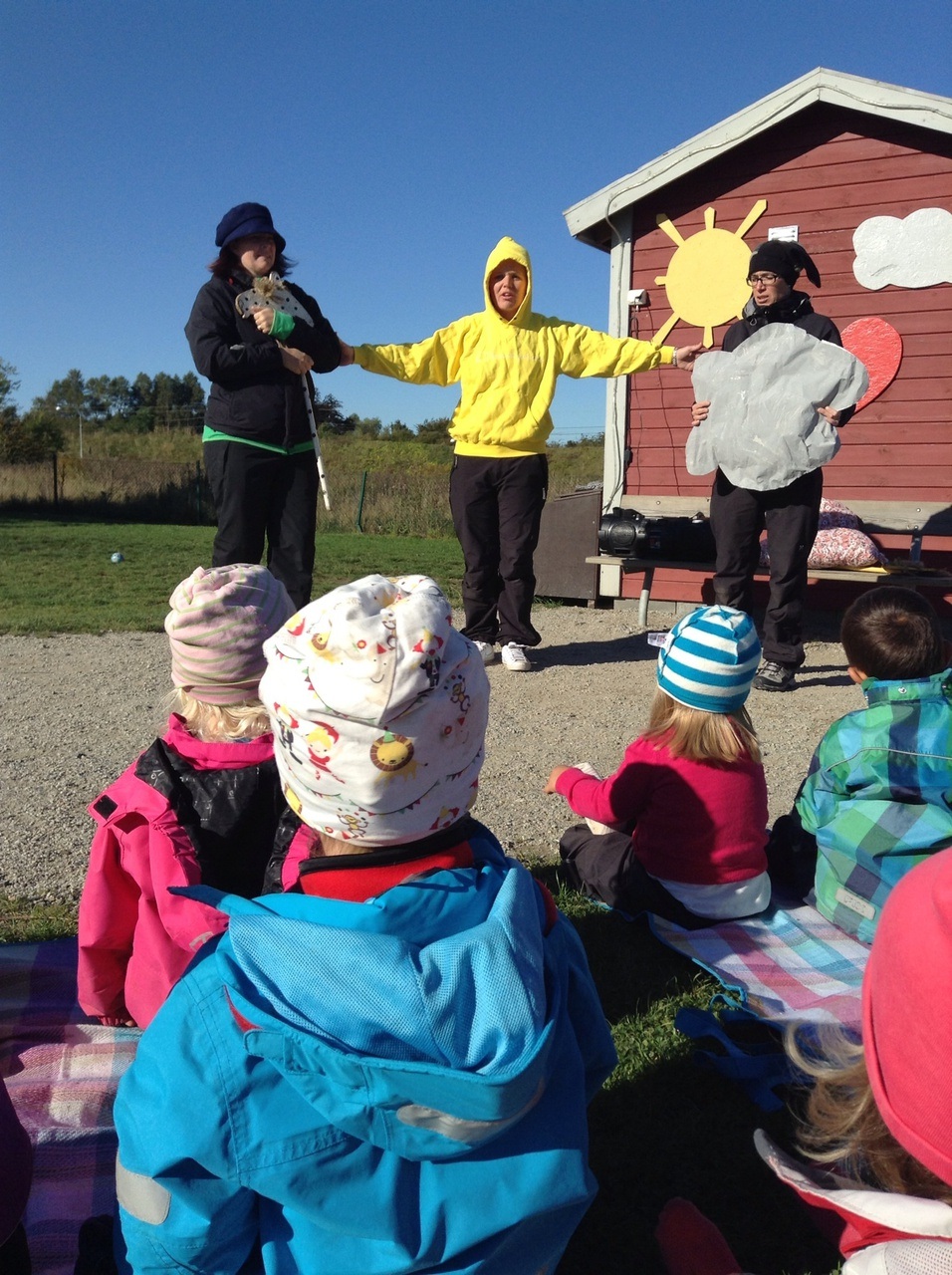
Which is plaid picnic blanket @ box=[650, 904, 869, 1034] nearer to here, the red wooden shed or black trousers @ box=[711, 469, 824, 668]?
black trousers @ box=[711, 469, 824, 668]

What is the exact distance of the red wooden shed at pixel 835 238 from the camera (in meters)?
7.64

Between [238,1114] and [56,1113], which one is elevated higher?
[238,1114]

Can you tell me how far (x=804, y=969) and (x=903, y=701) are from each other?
794 mm

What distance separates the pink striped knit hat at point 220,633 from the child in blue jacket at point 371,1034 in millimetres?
875

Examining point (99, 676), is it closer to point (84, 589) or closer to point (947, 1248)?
point (84, 589)

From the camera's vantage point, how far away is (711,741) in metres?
2.89

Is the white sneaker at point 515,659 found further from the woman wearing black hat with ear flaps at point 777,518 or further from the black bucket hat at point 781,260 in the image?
the black bucket hat at point 781,260

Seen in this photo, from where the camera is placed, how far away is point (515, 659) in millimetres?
6176

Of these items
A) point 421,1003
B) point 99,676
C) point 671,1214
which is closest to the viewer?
point 421,1003

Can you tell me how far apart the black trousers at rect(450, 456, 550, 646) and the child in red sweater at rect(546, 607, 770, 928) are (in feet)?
10.3

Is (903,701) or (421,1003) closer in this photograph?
(421,1003)

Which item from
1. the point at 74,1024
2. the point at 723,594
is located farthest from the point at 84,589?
the point at 74,1024

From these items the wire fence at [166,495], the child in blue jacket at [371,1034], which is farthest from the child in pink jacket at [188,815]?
the wire fence at [166,495]

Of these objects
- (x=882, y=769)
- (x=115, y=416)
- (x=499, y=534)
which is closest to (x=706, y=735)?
(x=882, y=769)
